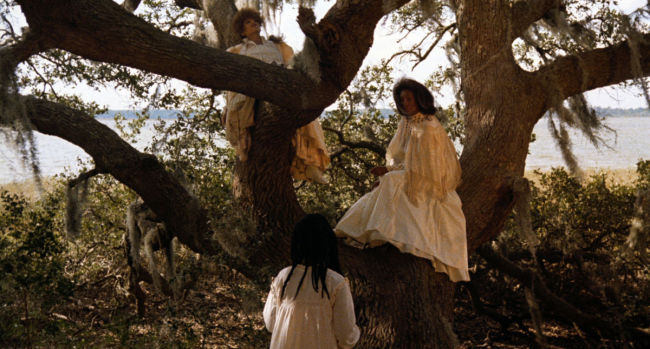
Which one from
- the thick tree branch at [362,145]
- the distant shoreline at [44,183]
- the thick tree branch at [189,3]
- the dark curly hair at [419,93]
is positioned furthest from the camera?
the thick tree branch at [362,145]

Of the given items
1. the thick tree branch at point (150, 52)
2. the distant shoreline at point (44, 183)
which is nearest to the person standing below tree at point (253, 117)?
the thick tree branch at point (150, 52)

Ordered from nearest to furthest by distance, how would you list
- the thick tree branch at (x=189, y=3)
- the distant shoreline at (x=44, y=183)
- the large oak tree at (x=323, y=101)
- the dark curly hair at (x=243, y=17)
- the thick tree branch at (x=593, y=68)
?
the large oak tree at (x=323, y=101)
the distant shoreline at (x=44, y=183)
the dark curly hair at (x=243, y=17)
the thick tree branch at (x=593, y=68)
the thick tree branch at (x=189, y=3)

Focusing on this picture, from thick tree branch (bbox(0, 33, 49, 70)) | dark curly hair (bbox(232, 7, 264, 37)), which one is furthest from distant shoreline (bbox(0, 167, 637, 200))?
dark curly hair (bbox(232, 7, 264, 37))

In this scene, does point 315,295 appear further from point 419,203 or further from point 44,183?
point 44,183

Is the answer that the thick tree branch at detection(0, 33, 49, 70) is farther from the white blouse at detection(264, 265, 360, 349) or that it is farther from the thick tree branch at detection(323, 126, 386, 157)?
the thick tree branch at detection(323, 126, 386, 157)

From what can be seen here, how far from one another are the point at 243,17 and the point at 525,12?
2.15 m

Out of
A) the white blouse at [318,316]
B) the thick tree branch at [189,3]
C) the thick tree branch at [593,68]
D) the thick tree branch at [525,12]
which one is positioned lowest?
the white blouse at [318,316]

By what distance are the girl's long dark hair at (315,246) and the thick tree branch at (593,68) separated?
276 centimetres

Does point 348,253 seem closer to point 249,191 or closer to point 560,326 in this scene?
point 249,191

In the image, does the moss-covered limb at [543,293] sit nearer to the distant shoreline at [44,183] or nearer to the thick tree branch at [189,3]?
the distant shoreline at [44,183]

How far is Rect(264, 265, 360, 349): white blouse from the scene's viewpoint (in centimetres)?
260

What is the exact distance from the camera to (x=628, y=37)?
15.3ft

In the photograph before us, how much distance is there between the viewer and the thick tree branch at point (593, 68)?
467cm

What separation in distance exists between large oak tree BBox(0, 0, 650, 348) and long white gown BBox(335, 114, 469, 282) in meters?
0.15
